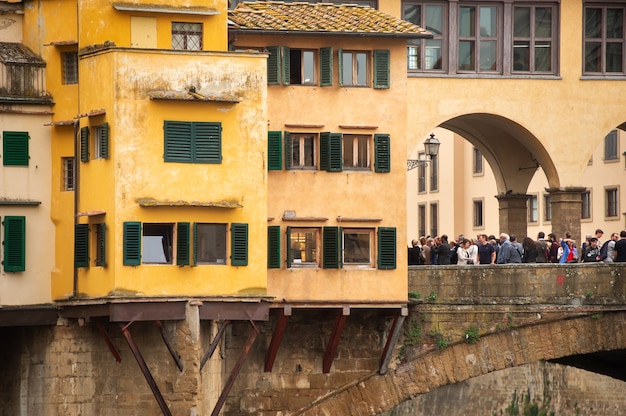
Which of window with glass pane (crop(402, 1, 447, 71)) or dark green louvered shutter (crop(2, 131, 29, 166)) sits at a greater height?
window with glass pane (crop(402, 1, 447, 71))

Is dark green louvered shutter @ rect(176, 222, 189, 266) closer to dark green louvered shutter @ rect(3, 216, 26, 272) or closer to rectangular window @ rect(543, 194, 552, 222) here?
dark green louvered shutter @ rect(3, 216, 26, 272)

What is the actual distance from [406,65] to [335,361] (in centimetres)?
802

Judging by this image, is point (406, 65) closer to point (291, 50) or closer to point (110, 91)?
point (291, 50)

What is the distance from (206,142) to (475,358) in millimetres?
10485

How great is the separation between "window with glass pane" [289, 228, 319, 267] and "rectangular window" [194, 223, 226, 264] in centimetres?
364

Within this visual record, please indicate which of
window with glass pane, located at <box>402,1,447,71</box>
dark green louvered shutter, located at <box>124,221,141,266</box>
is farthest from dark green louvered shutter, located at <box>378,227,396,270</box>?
dark green louvered shutter, located at <box>124,221,141,266</box>

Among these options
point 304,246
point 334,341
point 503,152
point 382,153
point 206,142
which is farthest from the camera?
point 503,152

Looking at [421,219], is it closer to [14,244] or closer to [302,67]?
[302,67]

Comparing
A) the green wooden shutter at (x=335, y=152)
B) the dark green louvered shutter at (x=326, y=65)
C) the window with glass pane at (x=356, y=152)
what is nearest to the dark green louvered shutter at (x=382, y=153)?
the window with glass pane at (x=356, y=152)

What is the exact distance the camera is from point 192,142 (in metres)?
58.4

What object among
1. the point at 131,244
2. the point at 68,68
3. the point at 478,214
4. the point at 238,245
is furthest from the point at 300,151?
the point at 478,214

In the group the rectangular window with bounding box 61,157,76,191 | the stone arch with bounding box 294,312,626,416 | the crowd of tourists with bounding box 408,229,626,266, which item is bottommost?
the stone arch with bounding box 294,312,626,416

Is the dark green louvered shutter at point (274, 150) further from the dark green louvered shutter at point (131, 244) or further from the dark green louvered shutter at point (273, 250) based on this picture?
the dark green louvered shutter at point (131, 244)

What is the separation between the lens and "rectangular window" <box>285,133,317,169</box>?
62281 mm
